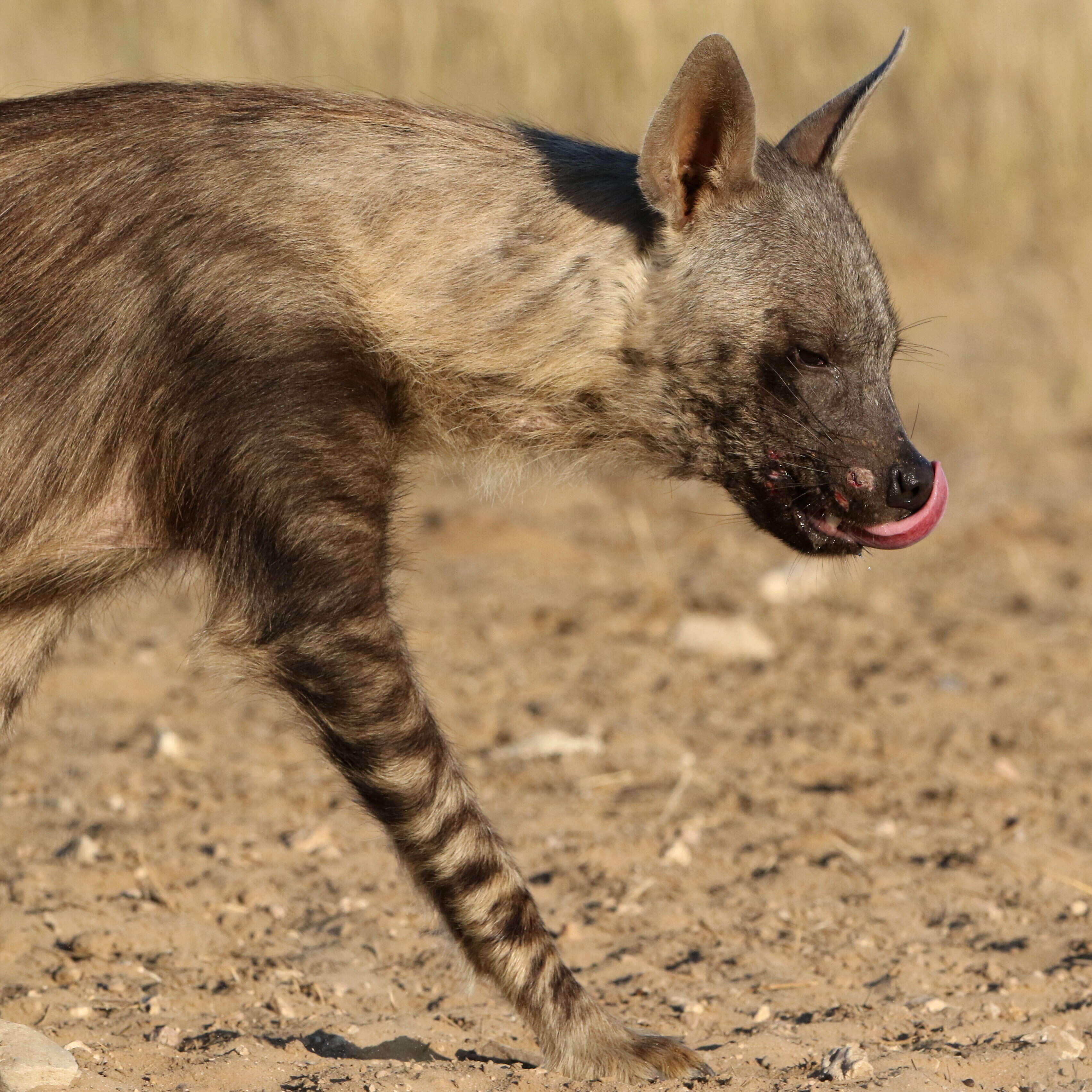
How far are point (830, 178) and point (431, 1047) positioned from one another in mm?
2040

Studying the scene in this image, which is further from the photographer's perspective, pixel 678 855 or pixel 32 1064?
pixel 678 855

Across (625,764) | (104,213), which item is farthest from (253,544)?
(625,764)

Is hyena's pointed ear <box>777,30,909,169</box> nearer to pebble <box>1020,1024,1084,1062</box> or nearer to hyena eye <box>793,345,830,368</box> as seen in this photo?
hyena eye <box>793,345,830,368</box>

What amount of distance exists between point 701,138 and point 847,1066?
1.87 meters

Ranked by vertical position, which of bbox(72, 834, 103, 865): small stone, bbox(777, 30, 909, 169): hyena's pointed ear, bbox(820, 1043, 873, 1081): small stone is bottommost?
bbox(72, 834, 103, 865): small stone

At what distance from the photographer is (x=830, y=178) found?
11.0 feet

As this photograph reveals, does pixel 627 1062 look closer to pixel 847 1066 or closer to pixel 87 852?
pixel 847 1066

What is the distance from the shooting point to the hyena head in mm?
3139

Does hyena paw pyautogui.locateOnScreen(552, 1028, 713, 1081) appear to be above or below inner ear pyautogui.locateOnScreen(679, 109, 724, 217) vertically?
below

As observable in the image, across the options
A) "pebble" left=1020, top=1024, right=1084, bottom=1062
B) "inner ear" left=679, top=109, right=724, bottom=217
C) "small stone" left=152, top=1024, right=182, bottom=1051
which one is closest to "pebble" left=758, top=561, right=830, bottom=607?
"pebble" left=1020, top=1024, right=1084, bottom=1062

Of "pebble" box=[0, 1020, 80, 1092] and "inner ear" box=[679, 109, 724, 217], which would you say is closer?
"pebble" box=[0, 1020, 80, 1092]

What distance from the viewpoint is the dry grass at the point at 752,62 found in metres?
9.04

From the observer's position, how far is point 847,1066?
3.01 meters

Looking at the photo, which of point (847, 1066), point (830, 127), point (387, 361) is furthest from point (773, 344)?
point (847, 1066)
